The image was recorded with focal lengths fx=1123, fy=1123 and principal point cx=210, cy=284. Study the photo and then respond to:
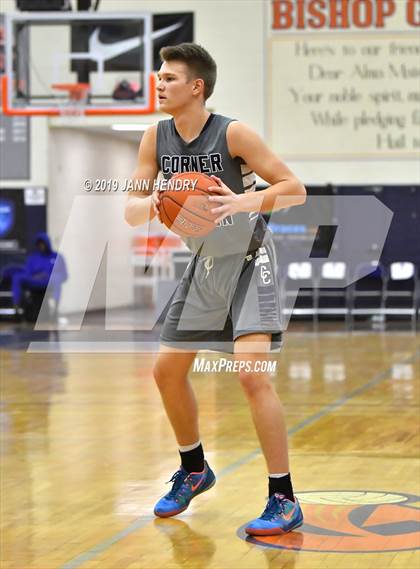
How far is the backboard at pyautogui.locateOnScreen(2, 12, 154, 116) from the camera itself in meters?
15.3

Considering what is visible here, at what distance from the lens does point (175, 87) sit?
4617 mm

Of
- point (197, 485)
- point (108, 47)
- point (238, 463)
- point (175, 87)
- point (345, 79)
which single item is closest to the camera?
point (175, 87)

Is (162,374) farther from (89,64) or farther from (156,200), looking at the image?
(89,64)

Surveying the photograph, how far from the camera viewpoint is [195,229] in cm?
455

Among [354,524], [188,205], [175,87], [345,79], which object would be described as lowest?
[354,524]

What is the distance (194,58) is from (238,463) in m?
2.41

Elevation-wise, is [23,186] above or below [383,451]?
above

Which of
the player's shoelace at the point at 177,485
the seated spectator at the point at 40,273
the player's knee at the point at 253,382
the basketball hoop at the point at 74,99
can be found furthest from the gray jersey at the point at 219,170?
the seated spectator at the point at 40,273

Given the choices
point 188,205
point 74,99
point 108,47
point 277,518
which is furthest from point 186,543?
point 108,47

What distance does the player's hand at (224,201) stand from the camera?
438cm

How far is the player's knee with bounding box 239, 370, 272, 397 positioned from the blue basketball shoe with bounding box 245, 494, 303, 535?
0.43 meters

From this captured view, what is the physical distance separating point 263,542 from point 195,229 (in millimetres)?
1270

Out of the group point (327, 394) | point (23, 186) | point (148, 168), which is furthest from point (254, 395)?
point (23, 186)

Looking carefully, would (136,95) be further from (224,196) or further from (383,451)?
(224,196)
